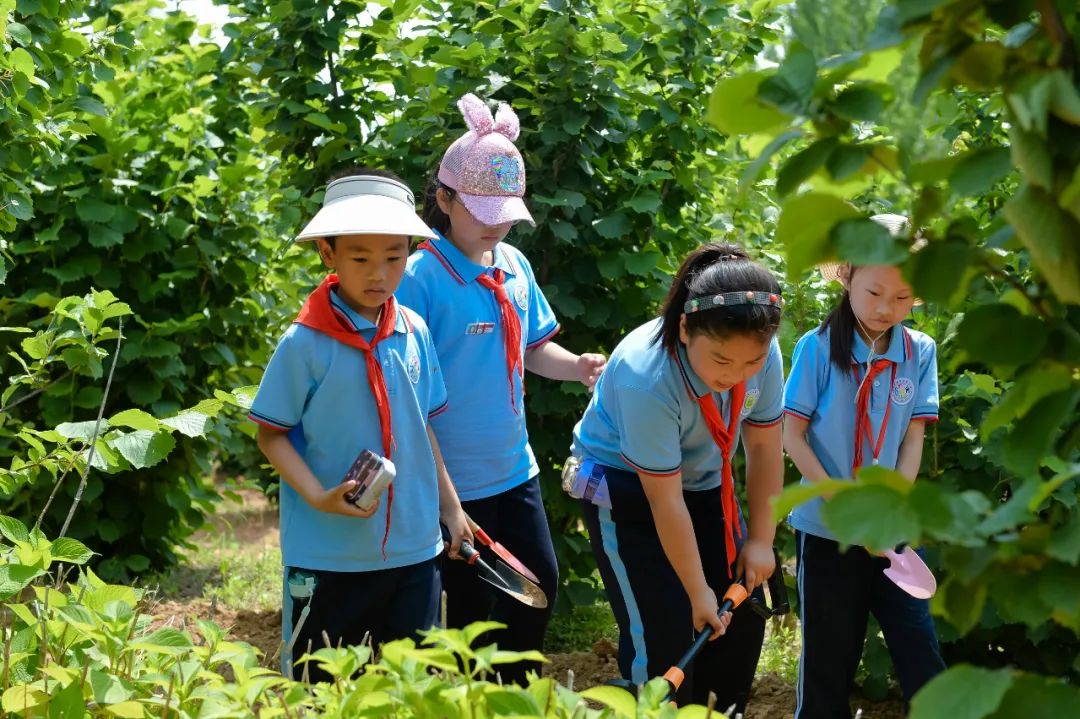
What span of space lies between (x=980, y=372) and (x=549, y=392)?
1.41 m

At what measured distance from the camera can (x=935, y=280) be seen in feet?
3.94

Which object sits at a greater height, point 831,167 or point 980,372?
point 831,167

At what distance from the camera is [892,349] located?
3451 mm

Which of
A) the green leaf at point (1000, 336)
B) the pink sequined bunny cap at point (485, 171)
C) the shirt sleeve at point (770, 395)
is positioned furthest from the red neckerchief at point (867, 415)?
the green leaf at point (1000, 336)

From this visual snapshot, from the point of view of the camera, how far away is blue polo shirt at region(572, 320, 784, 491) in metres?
3.04

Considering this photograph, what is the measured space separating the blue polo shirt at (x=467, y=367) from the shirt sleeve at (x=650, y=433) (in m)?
0.59

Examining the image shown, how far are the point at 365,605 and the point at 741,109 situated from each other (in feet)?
6.98

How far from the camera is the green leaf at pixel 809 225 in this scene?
1191 mm

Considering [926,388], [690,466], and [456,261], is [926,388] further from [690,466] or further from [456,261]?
[456,261]

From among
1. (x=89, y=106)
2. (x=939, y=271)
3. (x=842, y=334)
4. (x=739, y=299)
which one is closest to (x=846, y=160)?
(x=939, y=271)

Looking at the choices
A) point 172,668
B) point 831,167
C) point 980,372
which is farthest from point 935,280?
point 980,372

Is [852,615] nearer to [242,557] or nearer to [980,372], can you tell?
[980,372]

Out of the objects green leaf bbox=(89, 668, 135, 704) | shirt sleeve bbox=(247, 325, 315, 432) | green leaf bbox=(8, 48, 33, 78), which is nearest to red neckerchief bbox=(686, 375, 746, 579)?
shirt sleeve bbox=(247, 325, 315, 432)

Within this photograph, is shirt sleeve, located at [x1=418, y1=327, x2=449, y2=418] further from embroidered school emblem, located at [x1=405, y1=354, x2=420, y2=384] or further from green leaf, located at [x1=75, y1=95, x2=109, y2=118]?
green leaf, located at [x1=75, y1=95, x2=109, y2=118]
